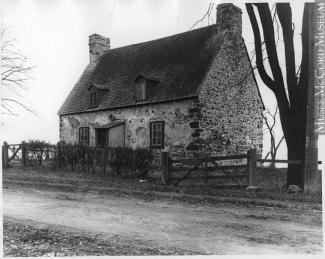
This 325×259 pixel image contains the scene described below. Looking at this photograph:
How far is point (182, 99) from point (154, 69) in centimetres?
391

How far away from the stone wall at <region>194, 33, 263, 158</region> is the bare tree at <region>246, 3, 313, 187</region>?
6.12m

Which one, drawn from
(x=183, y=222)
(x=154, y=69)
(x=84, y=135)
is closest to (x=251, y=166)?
(x=183, y=222)

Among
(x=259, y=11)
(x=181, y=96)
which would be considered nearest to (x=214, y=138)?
(x=181, y=96)

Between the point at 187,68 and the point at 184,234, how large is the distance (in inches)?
549

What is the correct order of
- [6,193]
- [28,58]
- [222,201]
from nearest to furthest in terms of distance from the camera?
1. [222,201]
2. [6,193]
3. [28,58]

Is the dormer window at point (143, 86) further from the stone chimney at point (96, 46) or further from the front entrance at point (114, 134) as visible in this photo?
the stone chimney at point (96, 46)

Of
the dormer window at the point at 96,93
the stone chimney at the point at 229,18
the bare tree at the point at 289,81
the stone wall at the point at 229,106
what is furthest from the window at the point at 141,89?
the bare tree at the point at 289,81

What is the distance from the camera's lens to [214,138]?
1881 cm

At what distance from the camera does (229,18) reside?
19453 millimetres

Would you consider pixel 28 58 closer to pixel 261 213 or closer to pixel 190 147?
pixel 190 147

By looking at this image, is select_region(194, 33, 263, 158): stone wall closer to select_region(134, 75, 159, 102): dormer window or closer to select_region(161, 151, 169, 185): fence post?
select_region(134, 75, 159, 102): dormer window

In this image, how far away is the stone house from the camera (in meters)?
18.5

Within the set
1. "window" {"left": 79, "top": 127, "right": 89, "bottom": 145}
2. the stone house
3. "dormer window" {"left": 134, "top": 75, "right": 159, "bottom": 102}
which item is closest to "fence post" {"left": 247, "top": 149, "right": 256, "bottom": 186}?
the stone house

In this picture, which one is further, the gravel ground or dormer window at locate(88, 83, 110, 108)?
dormer window at locate(88, 83, 110, 108)
